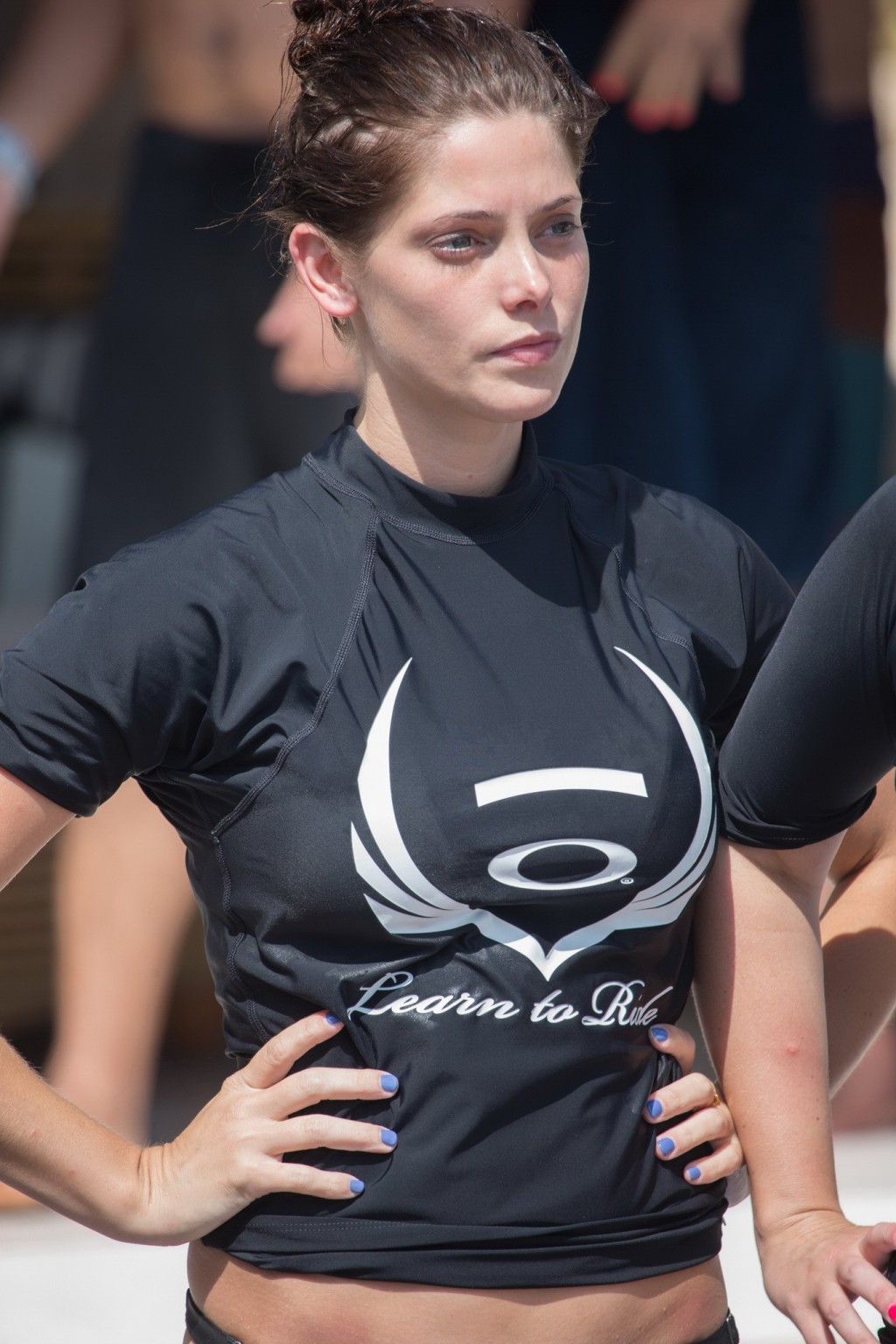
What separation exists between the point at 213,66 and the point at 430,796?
1.83 meters

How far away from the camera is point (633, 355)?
2.99 metres

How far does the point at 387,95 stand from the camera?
1.33m

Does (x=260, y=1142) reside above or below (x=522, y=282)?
below

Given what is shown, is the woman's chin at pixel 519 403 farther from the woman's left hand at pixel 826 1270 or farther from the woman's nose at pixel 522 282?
the woman's left hand at pixel 826 1270

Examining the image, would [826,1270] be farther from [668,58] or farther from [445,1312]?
[668,58]

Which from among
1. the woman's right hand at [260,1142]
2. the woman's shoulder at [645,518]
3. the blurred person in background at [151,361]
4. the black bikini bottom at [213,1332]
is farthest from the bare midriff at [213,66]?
the black bikini bottom at [213,1332]

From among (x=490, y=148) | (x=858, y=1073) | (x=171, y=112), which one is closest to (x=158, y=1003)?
(x=858, y=1073)

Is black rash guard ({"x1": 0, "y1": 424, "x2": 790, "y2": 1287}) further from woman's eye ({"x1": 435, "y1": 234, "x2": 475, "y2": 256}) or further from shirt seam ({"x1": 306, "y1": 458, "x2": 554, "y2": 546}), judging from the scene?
woman's eye ({"x1": 435, "y1": 234, "x2": 475, "y2": 256})

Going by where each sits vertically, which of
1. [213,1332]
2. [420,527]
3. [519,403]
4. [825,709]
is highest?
[519,403]

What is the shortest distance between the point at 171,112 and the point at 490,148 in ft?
5.18

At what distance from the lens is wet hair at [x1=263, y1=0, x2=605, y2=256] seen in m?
1.31

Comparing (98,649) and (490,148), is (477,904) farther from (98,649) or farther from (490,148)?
(490,148)

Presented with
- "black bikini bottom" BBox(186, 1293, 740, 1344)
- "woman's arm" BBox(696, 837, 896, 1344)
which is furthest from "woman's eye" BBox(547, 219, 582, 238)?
"black bikini bottom" BBox(186, 1293, 740, 1344)

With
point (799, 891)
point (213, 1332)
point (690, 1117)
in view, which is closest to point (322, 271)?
point (799, 891)
